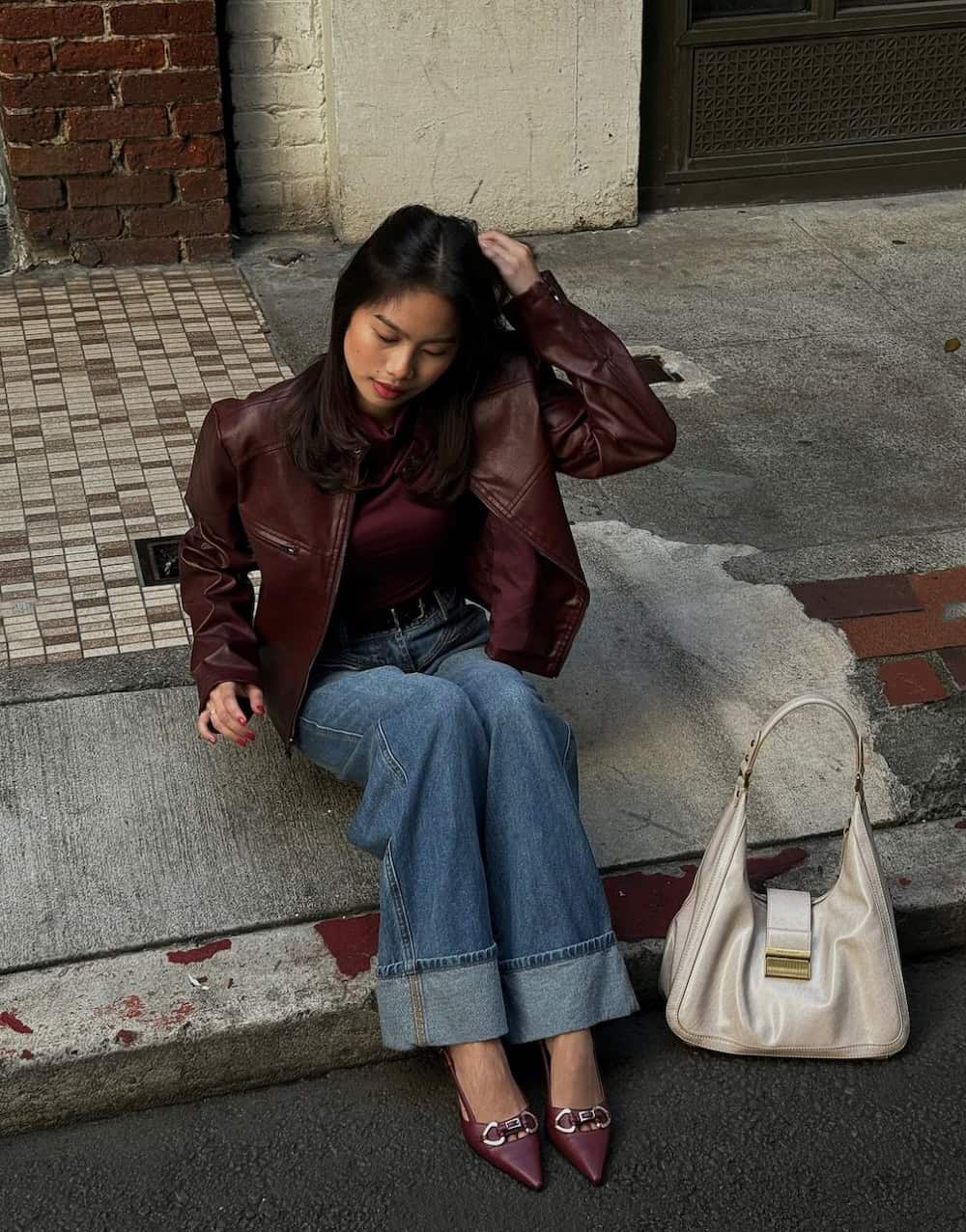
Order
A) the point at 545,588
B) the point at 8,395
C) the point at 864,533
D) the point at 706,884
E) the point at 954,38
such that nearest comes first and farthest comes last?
the point at 706,884 → the point at 545,588 → the point at 864,533 → the point at 8,395 → the point at 954,38

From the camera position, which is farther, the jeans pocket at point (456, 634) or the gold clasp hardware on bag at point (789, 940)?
the jeans pocket at point (456, 634)

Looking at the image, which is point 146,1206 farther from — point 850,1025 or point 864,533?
point 864,533

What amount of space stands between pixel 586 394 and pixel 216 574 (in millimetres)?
798

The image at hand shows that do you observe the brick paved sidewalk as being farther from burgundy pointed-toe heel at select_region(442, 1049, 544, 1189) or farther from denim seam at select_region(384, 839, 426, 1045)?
burgundy pointed-toe heel at select_region(442, 1049, 544, 1189)

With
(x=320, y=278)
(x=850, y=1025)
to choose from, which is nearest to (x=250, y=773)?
(x=850, y=1025)

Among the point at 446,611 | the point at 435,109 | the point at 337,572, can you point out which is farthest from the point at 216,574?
the point at 435,109

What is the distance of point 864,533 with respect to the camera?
4.34 metres

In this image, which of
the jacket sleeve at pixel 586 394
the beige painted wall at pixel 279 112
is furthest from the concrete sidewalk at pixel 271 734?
the jacket sleeve at pixel 586 394

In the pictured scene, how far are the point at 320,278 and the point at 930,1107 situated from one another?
13.9 feet

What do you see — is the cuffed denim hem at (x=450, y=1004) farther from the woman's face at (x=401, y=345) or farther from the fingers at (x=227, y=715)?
the woman's face at (x=401, y=345)

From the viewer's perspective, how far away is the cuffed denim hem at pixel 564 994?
8.80 feet

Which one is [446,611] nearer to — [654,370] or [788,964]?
[788,964]

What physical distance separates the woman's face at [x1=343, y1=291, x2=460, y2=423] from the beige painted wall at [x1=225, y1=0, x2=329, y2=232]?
12.1 feet

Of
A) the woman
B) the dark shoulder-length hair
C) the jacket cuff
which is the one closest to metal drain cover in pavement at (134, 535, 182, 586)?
the woman
